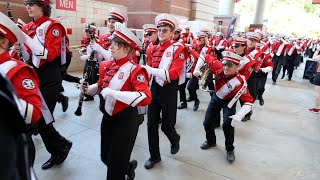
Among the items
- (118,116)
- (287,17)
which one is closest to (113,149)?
(118,116)

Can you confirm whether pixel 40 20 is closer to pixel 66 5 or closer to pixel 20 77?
pixel 20 77

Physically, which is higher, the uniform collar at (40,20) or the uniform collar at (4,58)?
the uniform collar at (40,20)

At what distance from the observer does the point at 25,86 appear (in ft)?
5.65

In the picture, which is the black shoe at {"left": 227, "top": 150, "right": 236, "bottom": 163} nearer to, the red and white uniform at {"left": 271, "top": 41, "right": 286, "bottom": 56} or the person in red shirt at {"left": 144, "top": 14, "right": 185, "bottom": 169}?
the person in red shirt at {"left": 144, "top": 14, "right": 185, "bottom": 169}

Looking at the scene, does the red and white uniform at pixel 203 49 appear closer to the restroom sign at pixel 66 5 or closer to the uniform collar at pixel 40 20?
the uniform collar at pixel 40 20

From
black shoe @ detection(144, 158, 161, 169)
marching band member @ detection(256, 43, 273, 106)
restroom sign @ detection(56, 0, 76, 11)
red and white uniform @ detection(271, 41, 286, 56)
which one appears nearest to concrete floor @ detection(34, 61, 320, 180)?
black shoe @ detection(144, 158, 161, 169)

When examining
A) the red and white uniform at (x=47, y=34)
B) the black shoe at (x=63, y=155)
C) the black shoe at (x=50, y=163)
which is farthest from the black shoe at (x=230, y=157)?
the red and white uniform at (x=47, y=34)

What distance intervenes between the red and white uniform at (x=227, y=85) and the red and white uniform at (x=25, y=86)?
8.38ft

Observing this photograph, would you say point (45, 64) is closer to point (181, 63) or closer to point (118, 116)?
point (118, 116)

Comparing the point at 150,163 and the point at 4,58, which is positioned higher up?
the point at 4,58

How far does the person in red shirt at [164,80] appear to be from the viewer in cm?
321

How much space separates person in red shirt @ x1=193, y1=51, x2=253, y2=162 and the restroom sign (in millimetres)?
Answer: 6564

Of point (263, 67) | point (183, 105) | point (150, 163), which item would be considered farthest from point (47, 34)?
point (263, 67)

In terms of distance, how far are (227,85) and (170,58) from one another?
96cm
